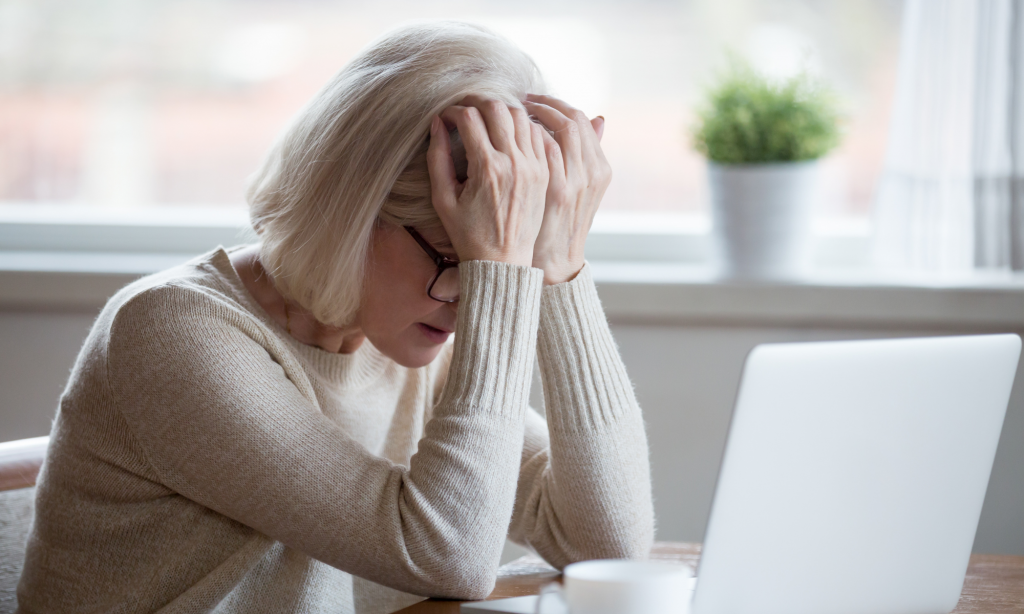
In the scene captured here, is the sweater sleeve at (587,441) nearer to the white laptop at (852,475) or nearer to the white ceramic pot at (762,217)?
the white laptop at (852,475)

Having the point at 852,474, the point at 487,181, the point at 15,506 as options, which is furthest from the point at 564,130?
the point at 15,506

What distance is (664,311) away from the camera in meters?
1.84

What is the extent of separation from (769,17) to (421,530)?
1471mm

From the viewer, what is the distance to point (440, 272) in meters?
1.08

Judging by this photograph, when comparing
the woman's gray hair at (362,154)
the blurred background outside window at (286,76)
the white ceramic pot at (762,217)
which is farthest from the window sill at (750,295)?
the woman's gray hair at (362,154)

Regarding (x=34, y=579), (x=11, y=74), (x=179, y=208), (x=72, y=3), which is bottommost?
(x=34, y=579)

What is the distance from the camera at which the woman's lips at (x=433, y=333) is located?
1.14 metres

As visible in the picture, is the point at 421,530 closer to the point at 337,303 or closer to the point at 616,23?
the point at 337,303

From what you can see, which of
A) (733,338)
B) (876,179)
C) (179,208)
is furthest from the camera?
(179,208)

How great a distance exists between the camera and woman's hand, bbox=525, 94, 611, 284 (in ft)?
3.61

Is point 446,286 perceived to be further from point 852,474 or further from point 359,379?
point 852,474

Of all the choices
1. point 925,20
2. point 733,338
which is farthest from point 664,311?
point 925,20

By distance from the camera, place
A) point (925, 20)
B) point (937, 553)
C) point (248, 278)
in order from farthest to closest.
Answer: point (925, 20) → point (248, 278) → point (937, 553)

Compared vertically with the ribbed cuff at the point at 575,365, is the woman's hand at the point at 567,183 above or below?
above
